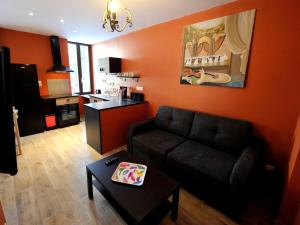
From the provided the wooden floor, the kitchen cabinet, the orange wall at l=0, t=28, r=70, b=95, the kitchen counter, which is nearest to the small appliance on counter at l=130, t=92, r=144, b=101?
the kitchen counter

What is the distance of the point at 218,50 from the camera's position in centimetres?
222

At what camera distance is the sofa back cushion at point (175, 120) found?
99.1 inches

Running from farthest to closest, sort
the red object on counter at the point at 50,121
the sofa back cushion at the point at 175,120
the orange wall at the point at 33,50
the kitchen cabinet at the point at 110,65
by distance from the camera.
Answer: the red object on counter at the point at 50,121 < the kitchen cabinet at the point at 110,65 < the orange wall at the point at 33,50 < the sofa back cushion at the point at 175,120

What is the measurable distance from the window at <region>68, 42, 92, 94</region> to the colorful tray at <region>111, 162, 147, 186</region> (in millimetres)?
4223

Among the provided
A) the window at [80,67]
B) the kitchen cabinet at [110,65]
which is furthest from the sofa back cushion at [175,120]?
the window at [80,67]

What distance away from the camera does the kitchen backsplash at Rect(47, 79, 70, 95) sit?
13.9 ft

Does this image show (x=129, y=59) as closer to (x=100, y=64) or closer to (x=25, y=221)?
(x=100, y=64)

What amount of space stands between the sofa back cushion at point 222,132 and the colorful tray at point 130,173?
1076mm

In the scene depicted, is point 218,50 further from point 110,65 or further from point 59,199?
point 59,199

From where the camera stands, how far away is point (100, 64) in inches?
160

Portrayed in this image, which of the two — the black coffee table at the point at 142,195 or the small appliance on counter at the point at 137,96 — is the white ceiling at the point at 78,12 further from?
the black coffee table at the point at 142,195

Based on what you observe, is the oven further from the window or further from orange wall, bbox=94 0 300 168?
orange wall, bbox=94 0 300 168

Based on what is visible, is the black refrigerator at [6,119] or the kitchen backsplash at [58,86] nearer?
the black refrigerator at [6,119]

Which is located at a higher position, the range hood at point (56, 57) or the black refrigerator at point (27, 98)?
the range hood at point (56, 57)
